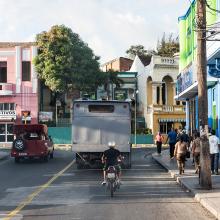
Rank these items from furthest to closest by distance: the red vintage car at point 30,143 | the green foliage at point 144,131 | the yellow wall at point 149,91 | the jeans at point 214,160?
the yellow wall at point 149,91
the green foliage at point 144,131
the red vintage car at point 30,143
the jeans at point 214,160

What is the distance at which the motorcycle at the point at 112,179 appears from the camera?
16.5m

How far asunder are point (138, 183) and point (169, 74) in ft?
155

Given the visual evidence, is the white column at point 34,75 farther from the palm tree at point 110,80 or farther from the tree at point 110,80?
the palm tree at point 110,80

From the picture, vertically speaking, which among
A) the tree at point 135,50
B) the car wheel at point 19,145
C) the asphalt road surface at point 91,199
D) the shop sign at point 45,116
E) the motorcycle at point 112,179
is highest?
the tree at point 135,50

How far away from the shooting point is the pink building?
61.0 meters

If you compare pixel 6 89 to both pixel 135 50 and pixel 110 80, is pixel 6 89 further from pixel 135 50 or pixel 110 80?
pixel 135 50

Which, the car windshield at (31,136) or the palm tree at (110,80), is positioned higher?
the palm tree at (110,80)

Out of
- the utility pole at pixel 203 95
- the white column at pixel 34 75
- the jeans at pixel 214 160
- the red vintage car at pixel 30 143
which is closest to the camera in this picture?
the utility pole at pixel 203 95

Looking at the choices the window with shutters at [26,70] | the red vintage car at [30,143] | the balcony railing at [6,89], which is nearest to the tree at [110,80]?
the window with shutters at [26,70]

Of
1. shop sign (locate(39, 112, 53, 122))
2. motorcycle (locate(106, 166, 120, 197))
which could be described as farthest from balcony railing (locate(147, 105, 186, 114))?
motorcycle (locate(106, 166, 120, 197))

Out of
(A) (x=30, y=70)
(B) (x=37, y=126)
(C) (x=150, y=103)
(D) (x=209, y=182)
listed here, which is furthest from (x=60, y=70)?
(D) (x=209, y=182)

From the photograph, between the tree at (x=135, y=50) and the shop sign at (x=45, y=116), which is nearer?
the shop sign at (x=45, y=116)

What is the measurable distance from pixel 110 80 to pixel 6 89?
12.7 metres

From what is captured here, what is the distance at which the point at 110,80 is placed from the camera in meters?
67.3
